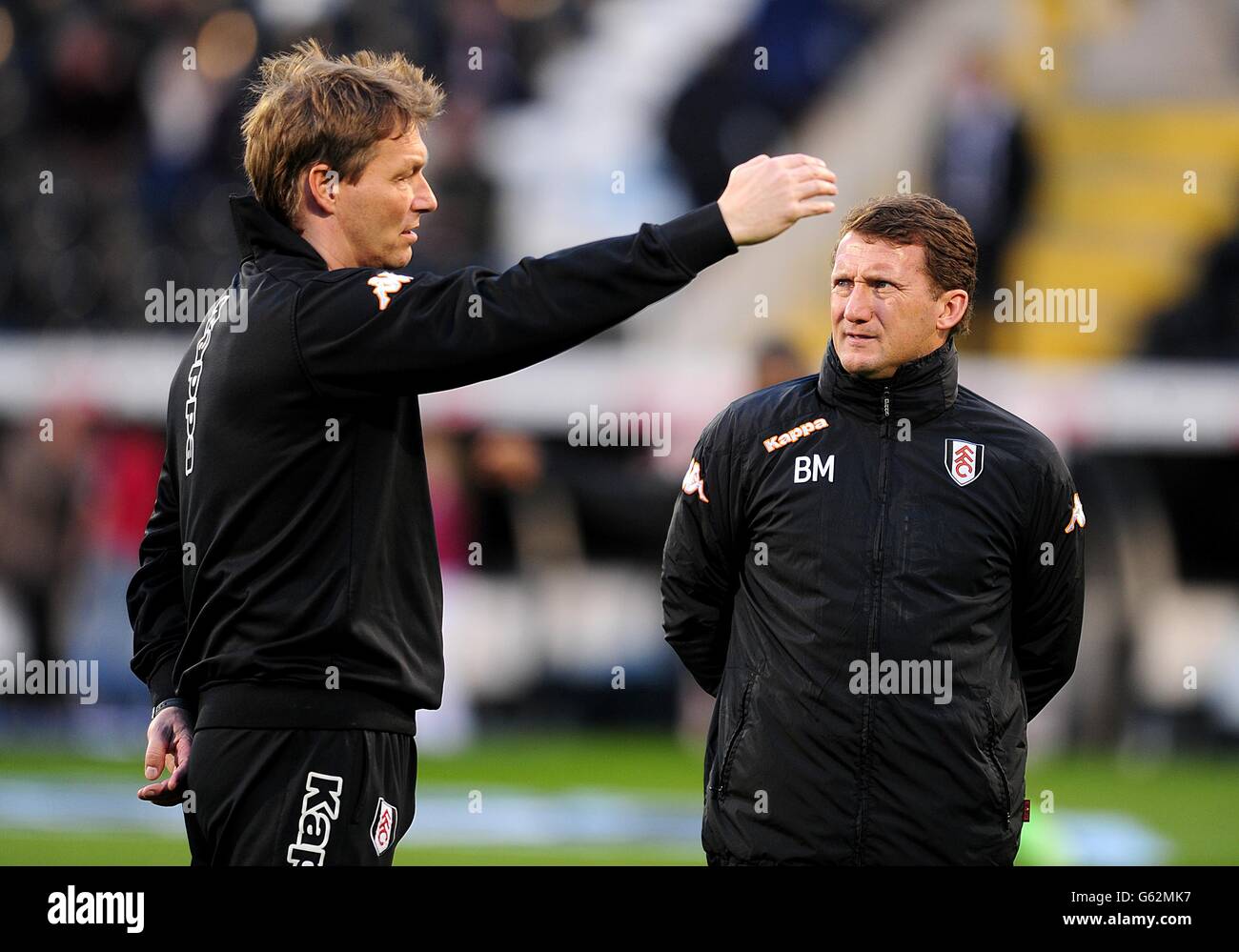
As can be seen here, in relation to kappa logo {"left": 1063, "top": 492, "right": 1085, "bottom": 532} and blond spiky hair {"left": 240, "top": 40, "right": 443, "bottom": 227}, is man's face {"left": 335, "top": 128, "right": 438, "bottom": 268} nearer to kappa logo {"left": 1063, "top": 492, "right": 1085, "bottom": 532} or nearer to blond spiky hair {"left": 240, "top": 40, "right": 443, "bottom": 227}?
blond spiky hair {"left": 240, "top": 40, "right": 443, "bottom": 227}

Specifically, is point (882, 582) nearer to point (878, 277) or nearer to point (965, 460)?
point (965, 460)

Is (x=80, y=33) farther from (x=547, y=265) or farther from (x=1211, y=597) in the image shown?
(x=547, y=265)

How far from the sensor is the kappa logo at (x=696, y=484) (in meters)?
3.90

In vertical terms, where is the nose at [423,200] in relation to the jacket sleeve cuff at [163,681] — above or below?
above

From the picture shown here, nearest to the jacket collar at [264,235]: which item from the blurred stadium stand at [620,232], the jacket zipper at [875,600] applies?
the jacket zipper at [875,600]

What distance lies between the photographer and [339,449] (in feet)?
10.7

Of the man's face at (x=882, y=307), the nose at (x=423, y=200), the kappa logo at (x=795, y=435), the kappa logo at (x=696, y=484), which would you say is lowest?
the kappa logo at (x=696, y=484)

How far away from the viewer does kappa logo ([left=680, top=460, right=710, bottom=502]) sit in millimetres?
3900

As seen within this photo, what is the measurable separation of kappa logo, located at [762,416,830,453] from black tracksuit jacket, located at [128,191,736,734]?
74 cm

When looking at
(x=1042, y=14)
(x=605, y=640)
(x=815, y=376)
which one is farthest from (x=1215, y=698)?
(x=815, y=376)

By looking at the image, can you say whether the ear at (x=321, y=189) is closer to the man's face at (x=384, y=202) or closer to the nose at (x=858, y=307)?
the man's face at (x=384, y=202)

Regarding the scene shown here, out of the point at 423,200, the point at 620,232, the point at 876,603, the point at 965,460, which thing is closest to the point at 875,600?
the point at 876,603

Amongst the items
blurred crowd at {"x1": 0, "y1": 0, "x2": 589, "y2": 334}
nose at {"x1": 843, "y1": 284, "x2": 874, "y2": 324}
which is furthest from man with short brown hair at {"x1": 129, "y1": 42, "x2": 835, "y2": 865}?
blurred crowd at {"x1": 0, "y1": 0, "x2": 589, "y2": 334}

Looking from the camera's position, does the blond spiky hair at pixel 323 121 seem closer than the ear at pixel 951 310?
Yes
